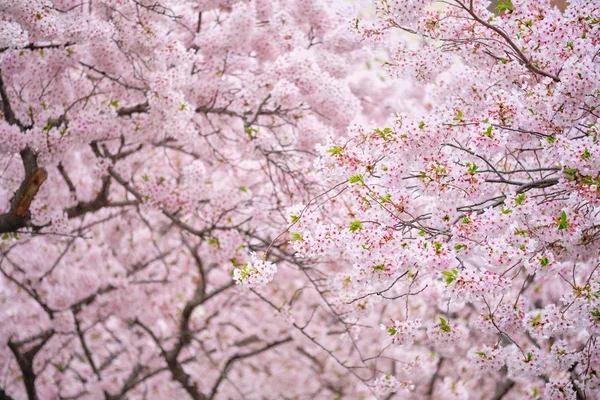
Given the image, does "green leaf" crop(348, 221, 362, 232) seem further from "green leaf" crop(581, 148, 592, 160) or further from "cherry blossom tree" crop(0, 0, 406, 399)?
"green leaf" crop(581, 148, 592, 160)

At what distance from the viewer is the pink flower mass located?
3426 mm

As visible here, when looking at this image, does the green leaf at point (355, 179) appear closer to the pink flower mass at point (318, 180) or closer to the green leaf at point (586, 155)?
the pink flower mass at point (318, 180)

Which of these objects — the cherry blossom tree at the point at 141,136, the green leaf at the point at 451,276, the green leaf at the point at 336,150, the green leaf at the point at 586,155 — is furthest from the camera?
the cherry blossom tree at the point at 141,136

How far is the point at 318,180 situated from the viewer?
5.97 metres

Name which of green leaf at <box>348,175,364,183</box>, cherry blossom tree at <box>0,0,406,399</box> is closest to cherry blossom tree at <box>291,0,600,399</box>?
green leaf at <box>348,175,364,183</box>

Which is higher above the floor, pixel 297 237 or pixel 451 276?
pixel 297 237

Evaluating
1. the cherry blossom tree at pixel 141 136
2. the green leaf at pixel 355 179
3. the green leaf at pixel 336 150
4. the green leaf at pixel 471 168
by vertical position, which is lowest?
the green leaf at pixel 471 168

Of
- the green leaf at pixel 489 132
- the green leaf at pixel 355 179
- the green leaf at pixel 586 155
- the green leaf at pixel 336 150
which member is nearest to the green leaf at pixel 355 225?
the green leaf at pixel 355 179

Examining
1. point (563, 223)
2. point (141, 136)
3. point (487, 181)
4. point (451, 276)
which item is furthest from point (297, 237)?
point (141, 136)

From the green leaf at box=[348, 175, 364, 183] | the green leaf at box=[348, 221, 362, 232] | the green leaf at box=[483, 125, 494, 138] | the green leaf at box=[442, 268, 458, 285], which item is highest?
the green leaf at box=[483, 125, 494, 138]

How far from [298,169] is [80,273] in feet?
13.0

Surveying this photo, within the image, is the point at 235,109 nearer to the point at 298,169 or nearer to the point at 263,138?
the point at 263,138

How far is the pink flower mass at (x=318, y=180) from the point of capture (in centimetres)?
343

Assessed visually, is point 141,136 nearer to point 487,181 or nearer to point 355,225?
point 355,225
